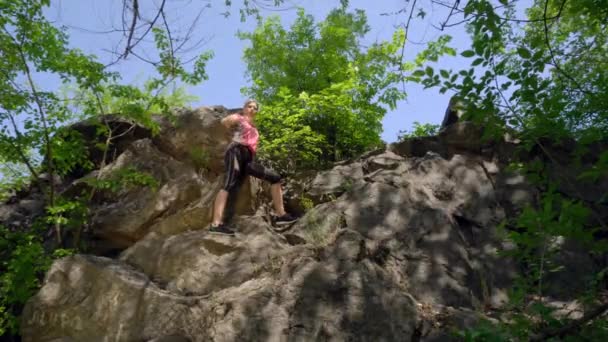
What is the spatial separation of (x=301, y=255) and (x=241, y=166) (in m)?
2.17

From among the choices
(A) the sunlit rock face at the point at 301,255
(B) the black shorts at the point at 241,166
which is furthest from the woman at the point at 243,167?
(A) the sunlit rock face at the point at 301,255

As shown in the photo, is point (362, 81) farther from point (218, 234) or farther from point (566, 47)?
point (218, 234)

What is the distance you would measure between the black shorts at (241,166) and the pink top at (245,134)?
7cm

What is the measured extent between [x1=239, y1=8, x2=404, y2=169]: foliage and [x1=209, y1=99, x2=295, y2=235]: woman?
3.46 feet

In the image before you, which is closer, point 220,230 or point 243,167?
point 220,230

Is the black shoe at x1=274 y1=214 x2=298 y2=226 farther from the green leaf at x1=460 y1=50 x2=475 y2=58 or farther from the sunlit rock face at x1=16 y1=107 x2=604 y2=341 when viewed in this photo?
the green leaf at x1=460 y1=50 x2=475 y2=58

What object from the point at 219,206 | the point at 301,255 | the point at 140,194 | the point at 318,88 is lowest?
the point at 301,255

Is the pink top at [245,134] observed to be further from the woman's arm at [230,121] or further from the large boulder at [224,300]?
the large boulder at [224,300]

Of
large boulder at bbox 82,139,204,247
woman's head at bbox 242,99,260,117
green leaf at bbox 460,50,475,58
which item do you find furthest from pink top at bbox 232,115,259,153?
green leaf at bbox 460,50,475,58

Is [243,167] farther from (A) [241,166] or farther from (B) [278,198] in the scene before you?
(B) [278,198]

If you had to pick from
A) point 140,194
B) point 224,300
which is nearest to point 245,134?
point 140,194

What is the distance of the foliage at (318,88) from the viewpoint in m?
10.3

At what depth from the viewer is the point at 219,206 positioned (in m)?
8.09

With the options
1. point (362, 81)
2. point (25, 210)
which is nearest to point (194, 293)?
point (25, 210)
